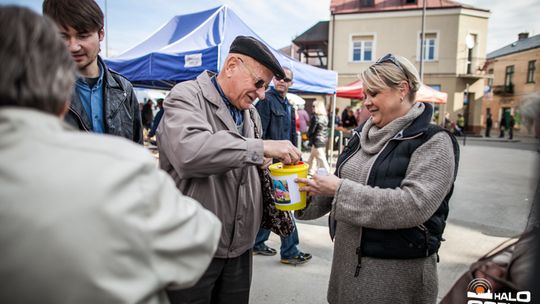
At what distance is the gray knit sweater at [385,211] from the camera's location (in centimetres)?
154

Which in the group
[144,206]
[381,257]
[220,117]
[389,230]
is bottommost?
[381,257]

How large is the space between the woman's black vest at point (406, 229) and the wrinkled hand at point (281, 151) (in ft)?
1.27

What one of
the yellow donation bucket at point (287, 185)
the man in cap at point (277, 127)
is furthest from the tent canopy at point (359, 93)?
the yellow donation bucket at point (287, 185)

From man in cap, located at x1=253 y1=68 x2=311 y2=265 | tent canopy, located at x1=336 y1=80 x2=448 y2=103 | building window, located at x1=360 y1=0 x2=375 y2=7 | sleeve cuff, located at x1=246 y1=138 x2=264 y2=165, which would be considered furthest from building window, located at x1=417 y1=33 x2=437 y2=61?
sleeve cuff, located at x1=246 y1=138 x2=264 y2=165

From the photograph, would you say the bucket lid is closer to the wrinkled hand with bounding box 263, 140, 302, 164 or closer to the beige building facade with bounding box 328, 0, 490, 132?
the wrinkled hand with bounding box 263, 140, 302, 164

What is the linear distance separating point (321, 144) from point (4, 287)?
7924mm

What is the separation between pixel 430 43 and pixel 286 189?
25.0 meters

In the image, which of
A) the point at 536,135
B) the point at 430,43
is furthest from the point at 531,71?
the point at 430,43

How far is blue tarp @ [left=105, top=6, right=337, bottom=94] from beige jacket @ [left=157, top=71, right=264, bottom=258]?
2811 millimetres

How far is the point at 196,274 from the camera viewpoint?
847mm

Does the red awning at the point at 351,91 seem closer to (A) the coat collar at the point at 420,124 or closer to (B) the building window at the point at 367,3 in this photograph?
(A) the coat collar at the point at 420,124

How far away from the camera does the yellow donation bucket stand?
65.7 inches

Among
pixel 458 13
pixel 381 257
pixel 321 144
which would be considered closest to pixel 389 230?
pixel 381 257

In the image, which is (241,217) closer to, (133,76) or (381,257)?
(381,257)
